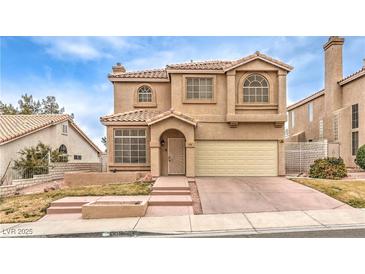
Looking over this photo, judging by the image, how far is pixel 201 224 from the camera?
24.2ft

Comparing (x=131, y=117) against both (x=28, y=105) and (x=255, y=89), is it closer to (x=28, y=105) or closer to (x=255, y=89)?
(x=255, y=89)

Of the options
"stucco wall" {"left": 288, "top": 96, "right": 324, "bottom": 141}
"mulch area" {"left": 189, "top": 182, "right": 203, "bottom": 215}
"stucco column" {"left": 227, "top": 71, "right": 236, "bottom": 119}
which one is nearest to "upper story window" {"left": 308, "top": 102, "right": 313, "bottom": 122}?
"stucco wall" {"left": 288, "top": 96, "right": 324, "bottom": 141}

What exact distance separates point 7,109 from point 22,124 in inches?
535

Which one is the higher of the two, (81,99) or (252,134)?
(81,99)

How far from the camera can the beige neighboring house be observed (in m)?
14.6

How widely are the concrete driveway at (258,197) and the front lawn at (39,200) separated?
3.04 meters

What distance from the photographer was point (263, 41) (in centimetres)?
1228

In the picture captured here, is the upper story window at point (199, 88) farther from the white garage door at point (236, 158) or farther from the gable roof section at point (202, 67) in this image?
the white garage door at point (236, 158)

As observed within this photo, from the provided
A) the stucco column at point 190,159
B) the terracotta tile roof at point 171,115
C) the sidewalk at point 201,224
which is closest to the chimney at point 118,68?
the terracotta tile roof at point 171,115

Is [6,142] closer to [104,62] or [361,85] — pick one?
[104,62]

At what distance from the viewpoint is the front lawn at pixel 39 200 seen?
28.1 feet

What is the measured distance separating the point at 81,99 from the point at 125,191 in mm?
8022

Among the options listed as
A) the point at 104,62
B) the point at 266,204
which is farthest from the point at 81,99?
the point at 266,204

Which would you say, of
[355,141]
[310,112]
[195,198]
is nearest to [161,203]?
[195,198]
